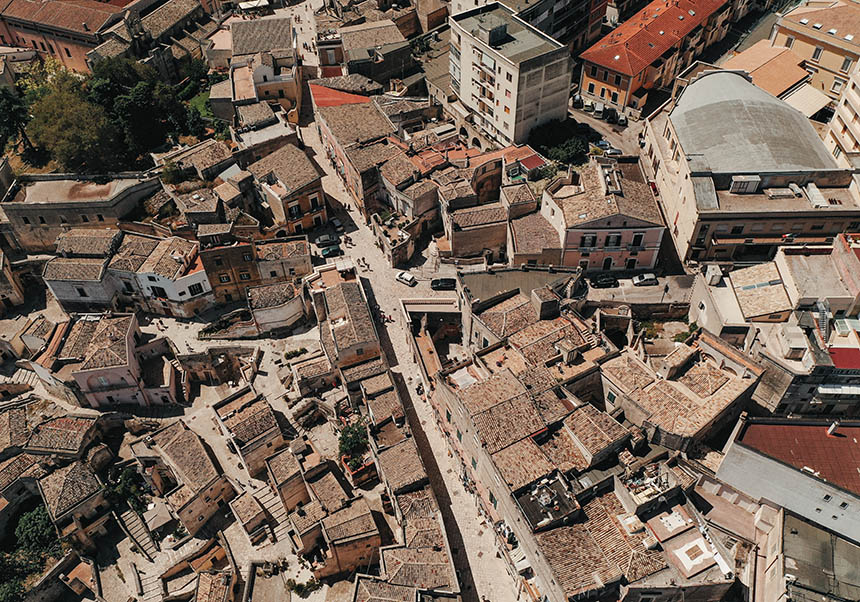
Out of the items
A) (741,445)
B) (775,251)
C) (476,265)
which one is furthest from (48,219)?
(775,251)

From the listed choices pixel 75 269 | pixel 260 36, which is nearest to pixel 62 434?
pixel 75 269

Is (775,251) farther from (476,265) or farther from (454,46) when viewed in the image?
(454,46)

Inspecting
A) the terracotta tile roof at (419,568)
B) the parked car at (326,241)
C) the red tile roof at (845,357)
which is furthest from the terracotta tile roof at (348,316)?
the red tile roof at (845,357)

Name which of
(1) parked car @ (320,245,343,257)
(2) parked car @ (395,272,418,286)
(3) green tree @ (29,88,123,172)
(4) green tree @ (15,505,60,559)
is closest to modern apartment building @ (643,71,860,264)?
(2) parked car @ (395,272,418,286)

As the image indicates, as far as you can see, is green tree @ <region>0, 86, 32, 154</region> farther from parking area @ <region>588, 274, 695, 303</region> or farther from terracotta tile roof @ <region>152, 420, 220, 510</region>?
parking area @ <region>588, 274, 695, 303</region>

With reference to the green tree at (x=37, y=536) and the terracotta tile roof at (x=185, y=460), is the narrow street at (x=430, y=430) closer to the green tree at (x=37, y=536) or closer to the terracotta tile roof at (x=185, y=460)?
the terracotta tile roof at (x=185, y=460)

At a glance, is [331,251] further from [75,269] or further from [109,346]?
[75,269]
